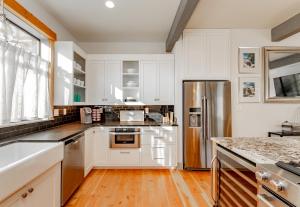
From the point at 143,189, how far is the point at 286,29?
362 centimetres

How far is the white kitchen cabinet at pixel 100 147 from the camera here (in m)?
3.87

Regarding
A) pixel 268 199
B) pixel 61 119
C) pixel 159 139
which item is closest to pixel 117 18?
pixel 61 119

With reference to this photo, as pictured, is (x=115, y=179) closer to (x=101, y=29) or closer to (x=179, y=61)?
(x=179, y=61)

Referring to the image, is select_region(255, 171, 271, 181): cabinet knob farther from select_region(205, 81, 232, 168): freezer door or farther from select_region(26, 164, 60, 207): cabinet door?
select_region(205, 81, 232, 168): freezer door

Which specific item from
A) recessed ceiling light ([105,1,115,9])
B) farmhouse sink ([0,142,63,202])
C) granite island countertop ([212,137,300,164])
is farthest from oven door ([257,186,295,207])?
recessed ceiling light ([105,1,115,9])

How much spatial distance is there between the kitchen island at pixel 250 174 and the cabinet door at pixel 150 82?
228 centimetres

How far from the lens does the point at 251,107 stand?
13.2 ft

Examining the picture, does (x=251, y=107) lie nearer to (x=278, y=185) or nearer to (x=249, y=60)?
(x=249, y=60)

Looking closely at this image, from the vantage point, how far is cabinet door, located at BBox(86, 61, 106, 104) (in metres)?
4.30

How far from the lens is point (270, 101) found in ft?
13.1

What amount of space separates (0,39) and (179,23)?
2279 mm

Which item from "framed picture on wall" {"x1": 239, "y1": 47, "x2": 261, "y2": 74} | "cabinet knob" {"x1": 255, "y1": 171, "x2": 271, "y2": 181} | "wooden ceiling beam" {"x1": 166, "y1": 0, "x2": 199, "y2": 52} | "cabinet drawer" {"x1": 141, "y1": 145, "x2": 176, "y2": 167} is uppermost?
"wooden ceiling beam" {"x1": 166, "y1": 0, "x2": 199, "y2": 52}

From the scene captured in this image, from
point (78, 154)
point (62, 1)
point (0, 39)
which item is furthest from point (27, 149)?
point (62, 1)

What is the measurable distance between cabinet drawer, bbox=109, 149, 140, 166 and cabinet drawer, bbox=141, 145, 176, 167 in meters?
0.13
